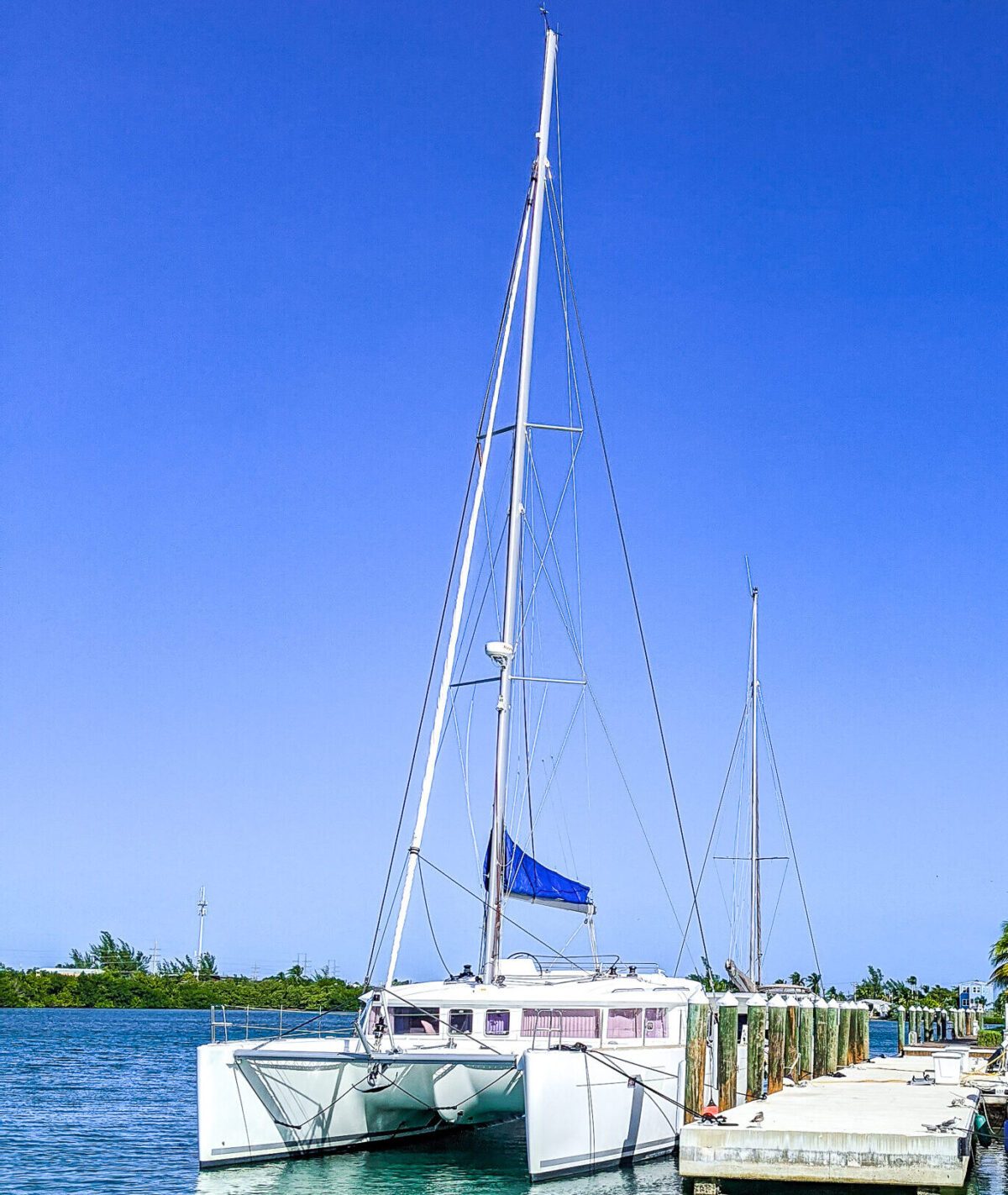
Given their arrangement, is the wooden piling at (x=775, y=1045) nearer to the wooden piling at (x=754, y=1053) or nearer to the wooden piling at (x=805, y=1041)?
the wooden piling at (x=754, y=1053)

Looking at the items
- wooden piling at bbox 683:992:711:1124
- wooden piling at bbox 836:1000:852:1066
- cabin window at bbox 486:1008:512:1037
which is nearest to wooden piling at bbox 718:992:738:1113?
wooden piling at bbox 683:992:711:1124

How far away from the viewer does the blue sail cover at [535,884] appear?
23.1m

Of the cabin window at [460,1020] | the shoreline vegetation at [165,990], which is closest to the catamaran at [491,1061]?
the cabin window at [460,1020]

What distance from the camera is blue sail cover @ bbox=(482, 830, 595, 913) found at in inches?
908

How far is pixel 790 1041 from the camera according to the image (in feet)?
90.4

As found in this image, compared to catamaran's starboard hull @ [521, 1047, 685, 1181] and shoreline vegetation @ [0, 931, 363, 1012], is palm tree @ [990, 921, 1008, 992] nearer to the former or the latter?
catamaran's starboard hull @ [521, 1047, 685, 1181]

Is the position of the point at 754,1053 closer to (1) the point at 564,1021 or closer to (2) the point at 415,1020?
(1) the point at 564,1021

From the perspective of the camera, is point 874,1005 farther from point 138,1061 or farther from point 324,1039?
point 324,1039

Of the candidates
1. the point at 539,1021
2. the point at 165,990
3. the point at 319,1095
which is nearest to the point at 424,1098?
the point at 319,1095

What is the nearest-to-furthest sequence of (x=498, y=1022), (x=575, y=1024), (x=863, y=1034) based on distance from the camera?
(x=498, y=1022) → (x=575, y=1024) → (x=863, y=1034)

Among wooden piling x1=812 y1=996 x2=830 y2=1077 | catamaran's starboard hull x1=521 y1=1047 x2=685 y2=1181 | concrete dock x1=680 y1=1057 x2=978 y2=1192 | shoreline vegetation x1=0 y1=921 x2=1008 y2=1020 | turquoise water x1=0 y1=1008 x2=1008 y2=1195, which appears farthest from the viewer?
shoreline vegetation x1=0 y1=921 x2=1008 y2=1020

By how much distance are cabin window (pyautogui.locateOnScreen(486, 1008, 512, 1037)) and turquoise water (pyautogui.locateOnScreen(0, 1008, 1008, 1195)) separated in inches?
82.5

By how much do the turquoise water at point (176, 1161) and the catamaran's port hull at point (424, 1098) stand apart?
0.34m

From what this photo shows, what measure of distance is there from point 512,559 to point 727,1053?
9079 millimetres
